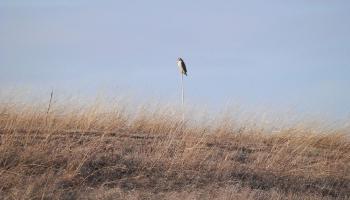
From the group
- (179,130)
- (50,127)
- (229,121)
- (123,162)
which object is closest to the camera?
(123,162)

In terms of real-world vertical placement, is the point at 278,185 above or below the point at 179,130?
below

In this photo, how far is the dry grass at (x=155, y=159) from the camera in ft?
23.6

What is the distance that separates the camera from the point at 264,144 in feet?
34.8

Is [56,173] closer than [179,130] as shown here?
Yes

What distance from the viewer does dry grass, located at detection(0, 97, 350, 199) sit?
283 inches

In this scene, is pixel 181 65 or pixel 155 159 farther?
pixel 181 65

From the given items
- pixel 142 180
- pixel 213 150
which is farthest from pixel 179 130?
pixel 142 180

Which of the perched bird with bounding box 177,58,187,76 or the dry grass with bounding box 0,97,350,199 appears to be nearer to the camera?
the dry grass with bounding box 0,97,350,199

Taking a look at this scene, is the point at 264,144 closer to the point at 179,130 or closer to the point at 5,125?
the point at 179,130

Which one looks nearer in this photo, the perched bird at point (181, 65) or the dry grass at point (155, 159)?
the dry grass at point (155, 159)

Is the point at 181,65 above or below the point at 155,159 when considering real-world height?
above

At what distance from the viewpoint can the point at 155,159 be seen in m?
8.14

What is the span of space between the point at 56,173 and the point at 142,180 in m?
1.17

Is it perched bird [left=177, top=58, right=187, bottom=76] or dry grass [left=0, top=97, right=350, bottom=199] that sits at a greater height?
perched bird [left=177, top=58, right=187, bottom=76]
